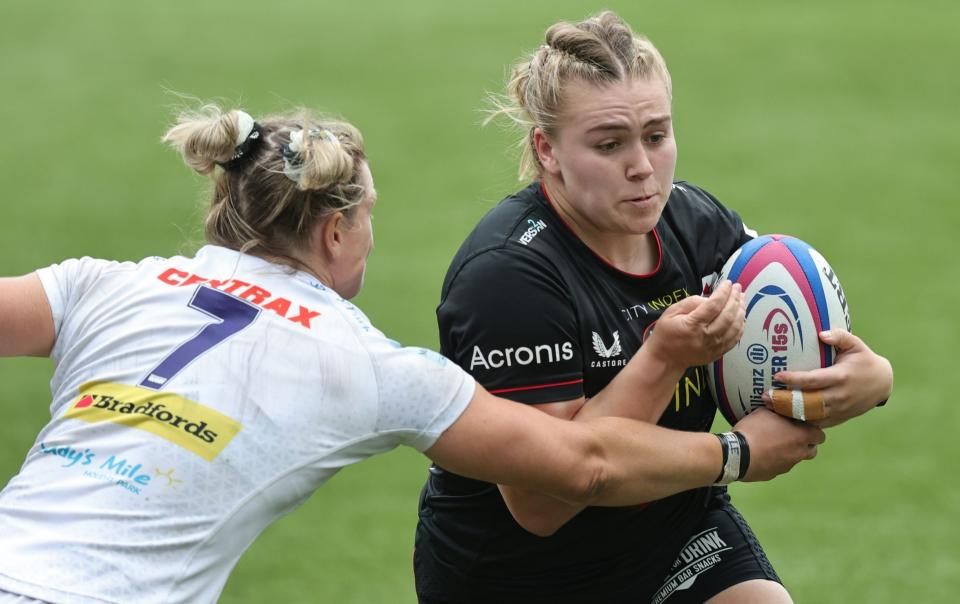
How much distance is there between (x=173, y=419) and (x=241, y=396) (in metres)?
0.16

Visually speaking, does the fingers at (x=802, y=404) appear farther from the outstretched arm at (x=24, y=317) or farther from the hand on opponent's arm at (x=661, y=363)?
the outstretched arm at (x=24, y=317)

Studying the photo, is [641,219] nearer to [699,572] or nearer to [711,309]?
[711,309]

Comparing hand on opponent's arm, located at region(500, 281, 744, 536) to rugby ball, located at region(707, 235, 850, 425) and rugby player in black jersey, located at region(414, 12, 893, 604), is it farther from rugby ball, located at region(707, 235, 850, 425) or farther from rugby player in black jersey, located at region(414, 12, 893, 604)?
rugby ball, located at region(707, 235, 850, 425)

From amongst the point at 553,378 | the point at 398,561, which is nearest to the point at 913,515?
the point at 398,561

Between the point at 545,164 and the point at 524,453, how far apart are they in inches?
40.9

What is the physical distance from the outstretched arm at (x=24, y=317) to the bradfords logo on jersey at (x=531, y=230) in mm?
1257

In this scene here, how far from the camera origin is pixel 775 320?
3.95m

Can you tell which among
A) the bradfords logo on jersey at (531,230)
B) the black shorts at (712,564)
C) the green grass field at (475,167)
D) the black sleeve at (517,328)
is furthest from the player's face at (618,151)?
the green grass field at (475,167)

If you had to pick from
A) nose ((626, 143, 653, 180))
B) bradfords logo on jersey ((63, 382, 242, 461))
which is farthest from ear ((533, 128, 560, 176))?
bradfords logo on jersey ((63, 382, 242, 461))

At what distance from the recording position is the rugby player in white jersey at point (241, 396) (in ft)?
10.0

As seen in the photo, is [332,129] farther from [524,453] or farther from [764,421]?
[764,421]

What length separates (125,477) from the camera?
120 inches

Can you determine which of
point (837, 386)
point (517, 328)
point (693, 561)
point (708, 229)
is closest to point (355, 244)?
point (517, 328)

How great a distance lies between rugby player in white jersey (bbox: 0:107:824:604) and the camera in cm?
305
